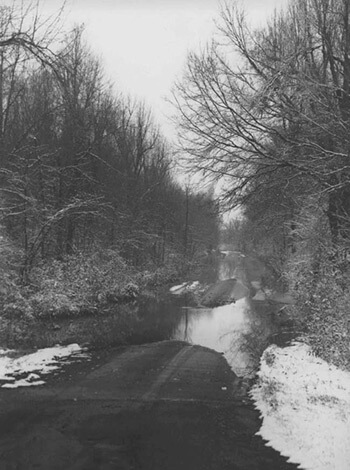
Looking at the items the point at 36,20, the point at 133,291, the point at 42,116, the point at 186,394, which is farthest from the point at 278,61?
the point at 133,291

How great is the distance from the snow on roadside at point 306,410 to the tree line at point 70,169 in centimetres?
532

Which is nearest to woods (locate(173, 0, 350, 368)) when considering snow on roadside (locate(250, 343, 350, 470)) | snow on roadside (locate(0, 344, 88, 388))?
snow on roadside (locate(250, 343, 350, 470))

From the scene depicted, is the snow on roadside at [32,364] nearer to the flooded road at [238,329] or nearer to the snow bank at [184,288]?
the flooded road at [238,329]

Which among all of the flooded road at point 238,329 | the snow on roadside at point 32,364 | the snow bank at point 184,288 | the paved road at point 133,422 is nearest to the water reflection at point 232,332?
the flooded road at point 238,329

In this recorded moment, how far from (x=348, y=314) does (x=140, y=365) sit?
5228 millimetres

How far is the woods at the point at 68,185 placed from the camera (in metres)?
16.8

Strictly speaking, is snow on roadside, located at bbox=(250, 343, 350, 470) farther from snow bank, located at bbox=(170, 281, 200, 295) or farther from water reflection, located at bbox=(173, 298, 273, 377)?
snow bank, located at bbox=(170, 281, 200, 295)

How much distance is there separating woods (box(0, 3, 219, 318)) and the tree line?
6 cm

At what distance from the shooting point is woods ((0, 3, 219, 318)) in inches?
663

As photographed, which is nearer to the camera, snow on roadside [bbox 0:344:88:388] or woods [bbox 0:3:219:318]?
snow on roadside [bbox 0:344:88:388]

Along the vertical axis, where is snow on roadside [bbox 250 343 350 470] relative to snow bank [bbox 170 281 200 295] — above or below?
below

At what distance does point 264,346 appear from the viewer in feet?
46.8

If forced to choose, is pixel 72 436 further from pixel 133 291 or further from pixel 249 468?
pixel 133 291

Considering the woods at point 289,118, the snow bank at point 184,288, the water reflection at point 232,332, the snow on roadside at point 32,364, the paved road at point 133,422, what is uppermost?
the woods at point 289,118
